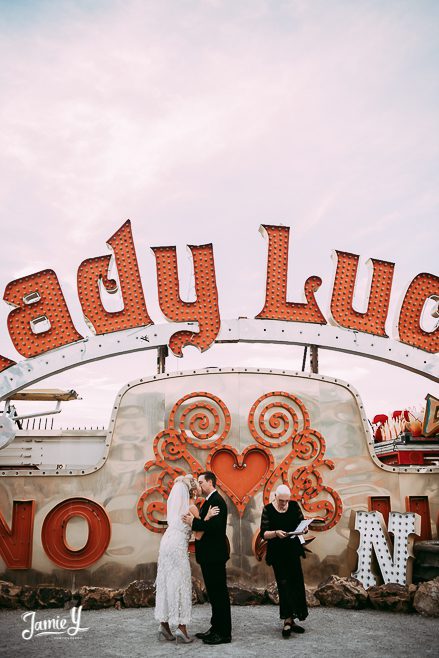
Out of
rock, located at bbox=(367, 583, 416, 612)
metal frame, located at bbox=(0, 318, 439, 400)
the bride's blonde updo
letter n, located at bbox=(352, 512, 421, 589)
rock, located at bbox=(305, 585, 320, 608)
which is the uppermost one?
metal frame, located at bbox=(0, 318, 439, 400)

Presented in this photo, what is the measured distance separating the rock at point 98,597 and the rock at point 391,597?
11.3 ft

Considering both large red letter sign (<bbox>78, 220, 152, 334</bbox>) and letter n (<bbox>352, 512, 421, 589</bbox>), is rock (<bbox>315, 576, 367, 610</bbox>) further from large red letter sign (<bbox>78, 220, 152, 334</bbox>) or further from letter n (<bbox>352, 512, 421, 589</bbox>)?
large red letter sign (<bbox>78, 220, 152, 334</bbox>)

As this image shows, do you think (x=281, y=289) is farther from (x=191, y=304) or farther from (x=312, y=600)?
(x=312, y=600)

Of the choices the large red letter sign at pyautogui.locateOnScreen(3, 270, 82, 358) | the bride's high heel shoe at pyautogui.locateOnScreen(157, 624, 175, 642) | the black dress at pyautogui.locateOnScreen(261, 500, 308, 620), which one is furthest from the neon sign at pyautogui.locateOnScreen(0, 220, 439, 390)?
the bride's high heel shoe at pyautogui.locateOnScreen(157, 624, 175, 642)

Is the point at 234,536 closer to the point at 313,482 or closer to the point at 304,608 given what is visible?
the point at 313,482

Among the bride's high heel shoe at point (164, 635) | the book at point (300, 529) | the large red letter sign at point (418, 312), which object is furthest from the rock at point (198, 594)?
the large red letter sign at point (418, 312)

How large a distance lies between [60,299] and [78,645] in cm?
544

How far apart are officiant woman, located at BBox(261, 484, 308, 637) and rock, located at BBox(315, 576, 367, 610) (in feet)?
5.09

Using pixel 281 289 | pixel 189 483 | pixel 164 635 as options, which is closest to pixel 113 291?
pixel 281 289

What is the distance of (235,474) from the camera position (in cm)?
864

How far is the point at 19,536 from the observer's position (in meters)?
8.27

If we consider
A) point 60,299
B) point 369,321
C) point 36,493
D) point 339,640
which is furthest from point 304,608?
point 60,299

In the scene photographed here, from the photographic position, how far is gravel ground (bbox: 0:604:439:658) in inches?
221

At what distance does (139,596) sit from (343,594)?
2.78 meters
